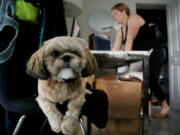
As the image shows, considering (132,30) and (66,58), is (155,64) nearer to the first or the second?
(132,30)

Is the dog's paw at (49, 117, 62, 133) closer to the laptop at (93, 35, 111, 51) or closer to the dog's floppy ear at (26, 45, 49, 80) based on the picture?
the dog's floppy ear at (26, 45, 49, 80)

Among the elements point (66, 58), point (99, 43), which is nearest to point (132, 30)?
point (99, 43)

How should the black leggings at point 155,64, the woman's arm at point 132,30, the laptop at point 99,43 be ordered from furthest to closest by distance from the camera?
1. the black leggings at point 155,64
2. the woman's arm at point 132,30
3. the laptop at point 99,43

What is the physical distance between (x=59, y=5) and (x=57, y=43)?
0.63 metres

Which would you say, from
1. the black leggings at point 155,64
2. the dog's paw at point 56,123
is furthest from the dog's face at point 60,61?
the black leggings at point 155,64

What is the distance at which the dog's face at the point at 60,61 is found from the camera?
1.69ft

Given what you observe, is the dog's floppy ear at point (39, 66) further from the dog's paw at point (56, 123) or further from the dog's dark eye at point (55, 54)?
the dog's paw at point (56, 123)

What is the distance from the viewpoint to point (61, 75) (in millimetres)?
523

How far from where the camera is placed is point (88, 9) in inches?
95.8

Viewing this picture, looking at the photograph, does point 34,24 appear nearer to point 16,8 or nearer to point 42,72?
point 16,8

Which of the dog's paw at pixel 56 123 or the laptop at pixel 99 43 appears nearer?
the dog's paw at pixel 56 123

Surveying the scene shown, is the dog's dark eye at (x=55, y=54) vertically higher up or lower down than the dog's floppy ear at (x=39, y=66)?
higher up

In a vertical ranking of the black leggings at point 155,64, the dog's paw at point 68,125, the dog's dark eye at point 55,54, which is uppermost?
the dog's dark eye at point 55,54

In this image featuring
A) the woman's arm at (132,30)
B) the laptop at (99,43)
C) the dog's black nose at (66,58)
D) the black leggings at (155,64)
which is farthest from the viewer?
the black leggings at (155,64)
